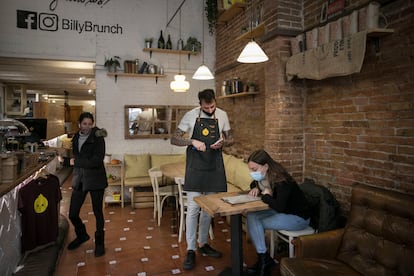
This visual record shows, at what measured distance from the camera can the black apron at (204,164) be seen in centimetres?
324

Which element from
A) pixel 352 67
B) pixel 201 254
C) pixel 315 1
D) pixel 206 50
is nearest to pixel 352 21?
pixel 352 67

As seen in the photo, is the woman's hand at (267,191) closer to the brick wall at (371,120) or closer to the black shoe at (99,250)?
the brick wall at (371,120)

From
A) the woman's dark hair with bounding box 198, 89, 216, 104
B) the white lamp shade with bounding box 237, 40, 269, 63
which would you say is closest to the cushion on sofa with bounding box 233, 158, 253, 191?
the woman's dark hair with bounding box 198, 89, 216, 104

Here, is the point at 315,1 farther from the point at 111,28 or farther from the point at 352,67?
the point at 111,28

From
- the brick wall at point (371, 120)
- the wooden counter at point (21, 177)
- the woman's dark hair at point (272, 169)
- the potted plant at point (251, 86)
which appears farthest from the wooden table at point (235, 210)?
the potted plant at point (251, 86)

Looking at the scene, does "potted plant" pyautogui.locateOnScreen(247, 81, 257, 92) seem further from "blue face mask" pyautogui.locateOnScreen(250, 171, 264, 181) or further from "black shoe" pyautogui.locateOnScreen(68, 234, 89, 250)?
"black shoe" pyautogui.locateOnScreen(68, 234, 89, 250)

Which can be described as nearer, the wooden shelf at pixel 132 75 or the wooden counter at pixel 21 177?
the wooden counter at pixel 21 177

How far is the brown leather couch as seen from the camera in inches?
88.2

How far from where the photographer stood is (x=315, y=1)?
144 inches

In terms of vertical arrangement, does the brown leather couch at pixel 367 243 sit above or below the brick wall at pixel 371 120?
below

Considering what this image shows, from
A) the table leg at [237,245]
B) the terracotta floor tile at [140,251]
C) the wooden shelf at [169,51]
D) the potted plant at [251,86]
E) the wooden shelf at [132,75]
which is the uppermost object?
the wooden shelf at [169,51]

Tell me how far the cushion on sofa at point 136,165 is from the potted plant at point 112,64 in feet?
5.27

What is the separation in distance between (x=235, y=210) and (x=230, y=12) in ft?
13.1

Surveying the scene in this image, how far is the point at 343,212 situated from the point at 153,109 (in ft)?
13.2
